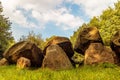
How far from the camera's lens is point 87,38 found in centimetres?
2789

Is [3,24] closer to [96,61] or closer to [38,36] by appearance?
[38,36]

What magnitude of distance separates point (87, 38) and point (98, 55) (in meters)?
2.98

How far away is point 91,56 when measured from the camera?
25422 millimetres

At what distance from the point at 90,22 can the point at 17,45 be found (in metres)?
54.6

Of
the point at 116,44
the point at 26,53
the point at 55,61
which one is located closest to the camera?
the point at 55,61

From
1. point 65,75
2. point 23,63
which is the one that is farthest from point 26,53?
point 65,75

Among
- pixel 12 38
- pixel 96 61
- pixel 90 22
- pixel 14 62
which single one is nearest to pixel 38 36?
pixel 12 38

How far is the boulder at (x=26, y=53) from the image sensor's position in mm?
27172

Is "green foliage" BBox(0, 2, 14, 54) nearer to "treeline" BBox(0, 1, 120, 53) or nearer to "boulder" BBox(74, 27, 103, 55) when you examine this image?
"treeline" BBox(0, 1, 120, 53)

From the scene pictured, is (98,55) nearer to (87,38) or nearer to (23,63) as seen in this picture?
(87,38)

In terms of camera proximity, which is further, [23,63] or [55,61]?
[23,63]

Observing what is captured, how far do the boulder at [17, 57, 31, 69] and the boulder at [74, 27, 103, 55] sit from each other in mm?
5466

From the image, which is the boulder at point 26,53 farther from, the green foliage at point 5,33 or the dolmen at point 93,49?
the green foliage at point 5,33

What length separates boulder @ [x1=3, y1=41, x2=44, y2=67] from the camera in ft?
89.1
